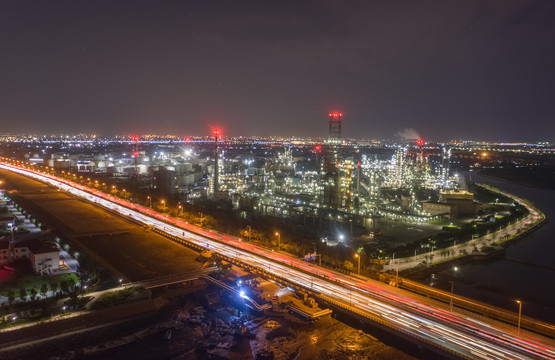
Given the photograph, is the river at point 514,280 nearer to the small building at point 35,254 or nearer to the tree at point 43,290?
the tree at point 43,290

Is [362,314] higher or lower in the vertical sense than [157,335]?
higher

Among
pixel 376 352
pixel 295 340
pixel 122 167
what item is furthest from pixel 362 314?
pixel 122 167

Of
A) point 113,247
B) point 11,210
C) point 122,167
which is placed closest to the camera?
point 113,247

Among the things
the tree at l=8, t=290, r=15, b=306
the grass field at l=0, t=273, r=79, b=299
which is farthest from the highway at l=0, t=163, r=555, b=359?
the tree at l=8, t=290, r=15, b=306

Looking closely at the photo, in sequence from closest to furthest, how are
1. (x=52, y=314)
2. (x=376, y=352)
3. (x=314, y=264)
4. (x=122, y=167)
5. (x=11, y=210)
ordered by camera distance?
(x=376, y=352)
(x=52, y=314)
(x=314, y=264)
(x=11, y=210)
(x=122, y=167)

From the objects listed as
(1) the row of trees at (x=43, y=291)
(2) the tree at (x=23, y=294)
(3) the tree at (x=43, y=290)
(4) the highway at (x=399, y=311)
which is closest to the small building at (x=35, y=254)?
(1) the row of trees at (x=43, y=291)

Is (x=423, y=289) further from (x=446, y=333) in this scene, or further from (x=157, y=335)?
(x=157, y=335)
